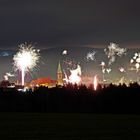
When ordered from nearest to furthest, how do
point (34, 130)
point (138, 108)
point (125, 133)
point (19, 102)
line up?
point (125, 133) < point (34, 130) < point (138, 108) < point (19, 102)

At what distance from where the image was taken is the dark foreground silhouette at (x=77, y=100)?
123 metres

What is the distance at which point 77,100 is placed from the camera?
12912cm

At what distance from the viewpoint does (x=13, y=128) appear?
195 feet

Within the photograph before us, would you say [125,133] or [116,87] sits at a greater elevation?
[116,87]

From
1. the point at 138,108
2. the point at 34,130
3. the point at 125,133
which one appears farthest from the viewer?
the point at 138,108

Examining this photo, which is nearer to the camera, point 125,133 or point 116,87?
point 125,133

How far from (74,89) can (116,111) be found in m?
16.5

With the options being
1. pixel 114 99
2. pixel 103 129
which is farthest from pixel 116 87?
pixel 103 129

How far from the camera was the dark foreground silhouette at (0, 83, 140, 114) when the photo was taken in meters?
123

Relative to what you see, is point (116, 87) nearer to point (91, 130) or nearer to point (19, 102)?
point (19, 102)

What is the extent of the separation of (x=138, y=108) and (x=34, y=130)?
63.7 meters

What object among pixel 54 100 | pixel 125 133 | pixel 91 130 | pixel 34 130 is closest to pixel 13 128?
pixel 34 130

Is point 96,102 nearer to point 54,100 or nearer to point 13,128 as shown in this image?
point 54,100

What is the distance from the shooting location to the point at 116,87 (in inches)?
5098
